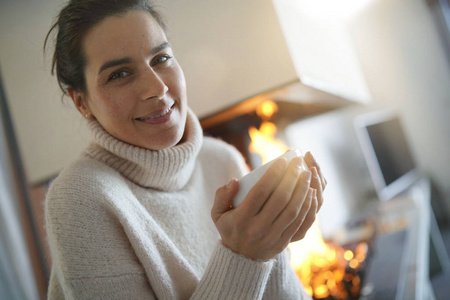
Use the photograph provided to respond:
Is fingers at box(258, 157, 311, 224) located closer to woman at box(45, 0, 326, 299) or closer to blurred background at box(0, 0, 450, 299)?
woman at box(45, 0, 326, 299)

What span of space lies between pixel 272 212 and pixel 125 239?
16 cm

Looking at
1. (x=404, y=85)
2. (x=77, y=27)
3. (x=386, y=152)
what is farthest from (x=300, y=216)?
(x=404, y=85)

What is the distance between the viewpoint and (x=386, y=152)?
2.36 m

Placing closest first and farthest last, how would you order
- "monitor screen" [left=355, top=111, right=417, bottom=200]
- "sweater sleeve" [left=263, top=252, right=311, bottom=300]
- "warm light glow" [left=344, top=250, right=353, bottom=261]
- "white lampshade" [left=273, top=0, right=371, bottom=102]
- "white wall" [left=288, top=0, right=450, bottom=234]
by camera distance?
"sweater sleeve" [left=263, top=252, right=311, bottom=300] < "white lampshade" [left=273, top=0, right=371, bottom=102] < "warm light glow" [left=344, top=250, right=353, bottom=261] < "monitor screen" [left=355, top=111, right=417, bottom=200] < "white wall" [left=288, top=0, right=450, bottom=234]

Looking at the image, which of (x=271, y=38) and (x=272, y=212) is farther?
(x=271, y=38)

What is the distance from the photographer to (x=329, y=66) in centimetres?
110

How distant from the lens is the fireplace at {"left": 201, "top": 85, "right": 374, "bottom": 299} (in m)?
0.79

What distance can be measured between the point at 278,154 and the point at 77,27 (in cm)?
85

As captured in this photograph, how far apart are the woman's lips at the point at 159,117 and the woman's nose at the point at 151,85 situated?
19 mm

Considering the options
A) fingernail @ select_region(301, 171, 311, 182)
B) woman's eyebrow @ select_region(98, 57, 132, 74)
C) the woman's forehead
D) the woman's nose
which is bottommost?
fingernail @ select_region(301, 171, 311, 182)

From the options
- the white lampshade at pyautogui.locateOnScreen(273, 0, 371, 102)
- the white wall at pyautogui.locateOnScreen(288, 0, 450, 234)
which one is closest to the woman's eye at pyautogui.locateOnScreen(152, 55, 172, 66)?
the white lampshade at pyautogui.locateOnScreen(273, 0, 371, 102)

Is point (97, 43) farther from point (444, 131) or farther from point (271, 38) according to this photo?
point (444, 131)

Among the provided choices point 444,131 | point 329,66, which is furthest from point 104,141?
point 444,131

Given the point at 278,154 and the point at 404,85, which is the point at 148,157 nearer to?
the point at 278,154
